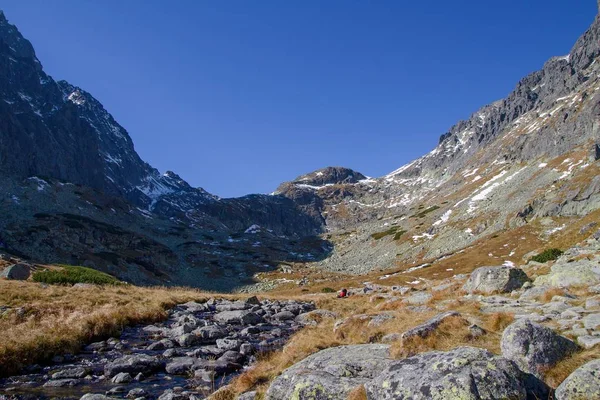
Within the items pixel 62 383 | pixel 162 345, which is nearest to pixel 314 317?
pixel 162 345

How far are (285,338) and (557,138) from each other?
190986 millimetres

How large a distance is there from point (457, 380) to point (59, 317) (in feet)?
76.2

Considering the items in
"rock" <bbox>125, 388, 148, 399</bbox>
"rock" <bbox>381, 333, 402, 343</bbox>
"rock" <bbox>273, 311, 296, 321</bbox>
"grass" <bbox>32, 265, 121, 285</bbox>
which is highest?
"grass" <bbox>32, 265, 121, 285</bbox>

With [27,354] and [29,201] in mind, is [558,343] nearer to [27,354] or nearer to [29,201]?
[27,354]

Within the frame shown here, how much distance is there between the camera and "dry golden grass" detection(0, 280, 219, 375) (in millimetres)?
16516

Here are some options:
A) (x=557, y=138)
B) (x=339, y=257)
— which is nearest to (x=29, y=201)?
(x=339, y=257)

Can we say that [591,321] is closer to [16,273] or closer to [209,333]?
[209,333]

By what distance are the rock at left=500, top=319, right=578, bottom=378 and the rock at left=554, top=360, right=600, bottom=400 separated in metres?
1.24

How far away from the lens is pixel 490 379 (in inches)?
274

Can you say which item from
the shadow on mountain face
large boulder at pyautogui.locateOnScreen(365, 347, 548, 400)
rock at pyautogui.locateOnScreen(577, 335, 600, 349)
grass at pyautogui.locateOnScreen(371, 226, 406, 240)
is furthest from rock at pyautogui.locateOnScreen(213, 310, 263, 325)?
grass at pyautogui.locateOnScreen(371, 226, 406, 240)

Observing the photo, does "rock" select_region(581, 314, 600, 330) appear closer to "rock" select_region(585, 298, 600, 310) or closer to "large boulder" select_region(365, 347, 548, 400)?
"rock" select_region(585, 298, 600, 310)

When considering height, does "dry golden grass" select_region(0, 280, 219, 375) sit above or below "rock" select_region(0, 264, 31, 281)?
below

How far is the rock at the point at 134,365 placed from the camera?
1537 centimetres

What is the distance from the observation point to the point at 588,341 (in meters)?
8.97
